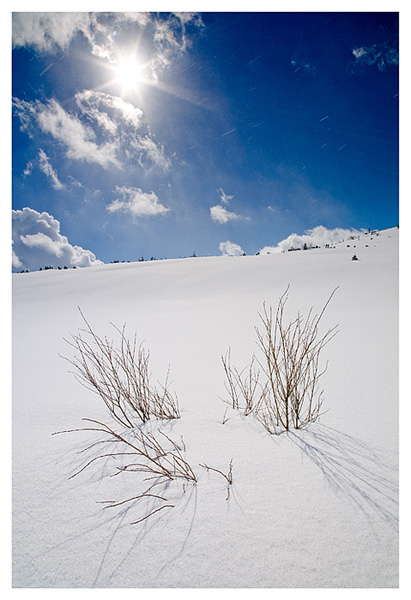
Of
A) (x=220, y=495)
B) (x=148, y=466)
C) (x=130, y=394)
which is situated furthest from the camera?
(x=130, y=394)

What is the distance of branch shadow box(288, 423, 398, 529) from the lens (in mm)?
1139

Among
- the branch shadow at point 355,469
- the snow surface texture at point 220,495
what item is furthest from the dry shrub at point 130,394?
the branch shadow at point 355,469

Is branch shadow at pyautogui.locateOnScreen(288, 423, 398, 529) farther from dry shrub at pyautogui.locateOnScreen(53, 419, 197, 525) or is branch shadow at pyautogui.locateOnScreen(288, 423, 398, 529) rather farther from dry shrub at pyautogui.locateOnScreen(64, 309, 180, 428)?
dry shrub at pyautogui.locateOnScreen(64, 309, 180, 428)

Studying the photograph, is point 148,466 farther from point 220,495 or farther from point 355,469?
point 355,469

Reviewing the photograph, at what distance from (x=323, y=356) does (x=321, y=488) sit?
2.01m

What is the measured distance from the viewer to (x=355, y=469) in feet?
4.32

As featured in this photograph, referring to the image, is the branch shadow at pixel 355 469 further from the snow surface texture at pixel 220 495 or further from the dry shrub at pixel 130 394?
the dry shrub at pixel 130 394

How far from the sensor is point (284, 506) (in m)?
1.13

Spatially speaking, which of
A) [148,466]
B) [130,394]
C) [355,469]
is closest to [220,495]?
[148,466]

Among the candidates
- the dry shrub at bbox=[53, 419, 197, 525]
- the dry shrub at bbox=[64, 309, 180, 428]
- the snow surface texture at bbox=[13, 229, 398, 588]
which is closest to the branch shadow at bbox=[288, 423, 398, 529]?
the snow surface texture at bbox=[13, 229, 398, 588]

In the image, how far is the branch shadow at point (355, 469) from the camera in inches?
44.8
